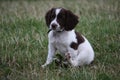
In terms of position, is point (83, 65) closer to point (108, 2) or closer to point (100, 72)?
point (100, 72)

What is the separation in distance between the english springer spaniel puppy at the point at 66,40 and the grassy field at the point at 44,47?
18 cm

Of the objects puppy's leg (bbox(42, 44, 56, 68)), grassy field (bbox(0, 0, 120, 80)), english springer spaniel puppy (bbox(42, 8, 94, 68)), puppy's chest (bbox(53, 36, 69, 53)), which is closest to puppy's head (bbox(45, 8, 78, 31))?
english springer spaniel puppy (bbox(42, 8, 94, 68))

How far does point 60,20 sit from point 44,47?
125 centimetres

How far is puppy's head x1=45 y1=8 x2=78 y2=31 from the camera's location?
572 centimetres

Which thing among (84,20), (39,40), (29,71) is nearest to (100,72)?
(29,71)

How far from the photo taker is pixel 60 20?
5789mm

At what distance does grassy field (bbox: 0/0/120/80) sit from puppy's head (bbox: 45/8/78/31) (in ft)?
1.99

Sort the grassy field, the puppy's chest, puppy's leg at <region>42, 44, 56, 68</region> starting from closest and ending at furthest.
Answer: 1. the grassy field
2. the puppy's chest
3. puppy's leg at <region>42, 44, 56, 68</region>

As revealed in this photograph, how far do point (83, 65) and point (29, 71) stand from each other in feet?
2.92

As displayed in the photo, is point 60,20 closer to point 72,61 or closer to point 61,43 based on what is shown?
point 61,43

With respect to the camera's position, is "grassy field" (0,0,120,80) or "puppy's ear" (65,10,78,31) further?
"puppy's ear" (65,10,78,31)

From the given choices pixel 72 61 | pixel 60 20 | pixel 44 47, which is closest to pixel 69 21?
pixel 60 20

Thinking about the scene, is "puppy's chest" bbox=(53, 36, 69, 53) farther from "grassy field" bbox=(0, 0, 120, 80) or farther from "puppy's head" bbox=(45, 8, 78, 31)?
"grassy field" bbox=(0, 0, 120, 80)

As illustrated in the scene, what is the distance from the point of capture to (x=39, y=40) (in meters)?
7.24
